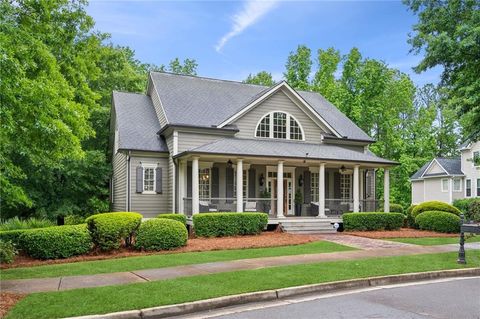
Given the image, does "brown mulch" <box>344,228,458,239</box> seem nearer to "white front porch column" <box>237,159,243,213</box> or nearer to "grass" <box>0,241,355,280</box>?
"grass" <box>0,241,355,280</box>

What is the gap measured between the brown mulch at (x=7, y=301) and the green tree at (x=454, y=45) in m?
13.0

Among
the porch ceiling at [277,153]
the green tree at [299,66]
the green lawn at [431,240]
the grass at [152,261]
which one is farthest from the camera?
the green tree at [299,66]

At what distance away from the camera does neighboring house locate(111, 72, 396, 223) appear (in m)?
20.5

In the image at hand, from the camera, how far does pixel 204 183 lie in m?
21.6

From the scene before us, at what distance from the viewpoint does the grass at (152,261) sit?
9.99m

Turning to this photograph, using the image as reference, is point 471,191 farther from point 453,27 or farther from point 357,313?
point 357,313

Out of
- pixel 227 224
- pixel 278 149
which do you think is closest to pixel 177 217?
pixel 227 224

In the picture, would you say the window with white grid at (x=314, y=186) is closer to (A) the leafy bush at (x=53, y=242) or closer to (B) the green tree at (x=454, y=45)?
(B) the green tree at (x=454, y=45)

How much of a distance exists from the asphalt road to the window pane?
14649mm

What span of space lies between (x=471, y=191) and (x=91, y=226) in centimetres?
3903

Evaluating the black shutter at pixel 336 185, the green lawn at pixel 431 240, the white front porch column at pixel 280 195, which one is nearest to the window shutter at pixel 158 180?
the white front porch column at pixel 280 195

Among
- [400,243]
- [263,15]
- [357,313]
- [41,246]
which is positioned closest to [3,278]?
[41,246]

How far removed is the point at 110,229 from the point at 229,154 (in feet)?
23.8

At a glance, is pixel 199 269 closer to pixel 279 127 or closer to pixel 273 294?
pixel 273 294
